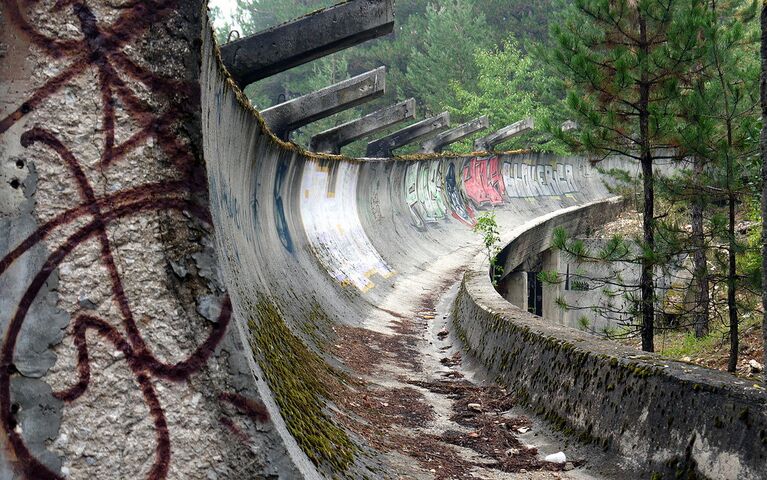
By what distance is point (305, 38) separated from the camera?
9266 millimetres

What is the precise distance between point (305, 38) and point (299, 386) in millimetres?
5331

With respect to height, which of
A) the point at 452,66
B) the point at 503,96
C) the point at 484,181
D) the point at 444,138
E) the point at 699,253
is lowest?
the point at 699,253

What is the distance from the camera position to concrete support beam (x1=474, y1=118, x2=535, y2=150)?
3431 cm

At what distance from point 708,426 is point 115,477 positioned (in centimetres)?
260

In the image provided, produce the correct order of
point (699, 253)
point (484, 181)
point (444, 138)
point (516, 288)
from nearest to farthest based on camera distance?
point (699, 253) → point (516, 288) → point (444, 138) → point (484, 181)

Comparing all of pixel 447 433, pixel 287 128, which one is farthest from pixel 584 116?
pixel 447 433

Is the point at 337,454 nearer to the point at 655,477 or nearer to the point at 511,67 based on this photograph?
the point at 655,477

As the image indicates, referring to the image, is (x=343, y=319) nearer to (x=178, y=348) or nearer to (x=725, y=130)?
(x=725, y=130)

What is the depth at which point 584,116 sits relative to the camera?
1087 centimetres

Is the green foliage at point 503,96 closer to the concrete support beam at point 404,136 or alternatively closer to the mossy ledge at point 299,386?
the concrete support beam at point 404,136

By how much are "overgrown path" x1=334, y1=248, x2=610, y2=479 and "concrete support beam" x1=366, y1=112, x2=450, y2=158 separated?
40.4 ft

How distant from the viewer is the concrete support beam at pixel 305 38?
8.90 m

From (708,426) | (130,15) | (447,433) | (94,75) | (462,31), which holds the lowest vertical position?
(447,433)

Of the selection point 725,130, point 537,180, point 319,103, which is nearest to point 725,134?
point 725,130
